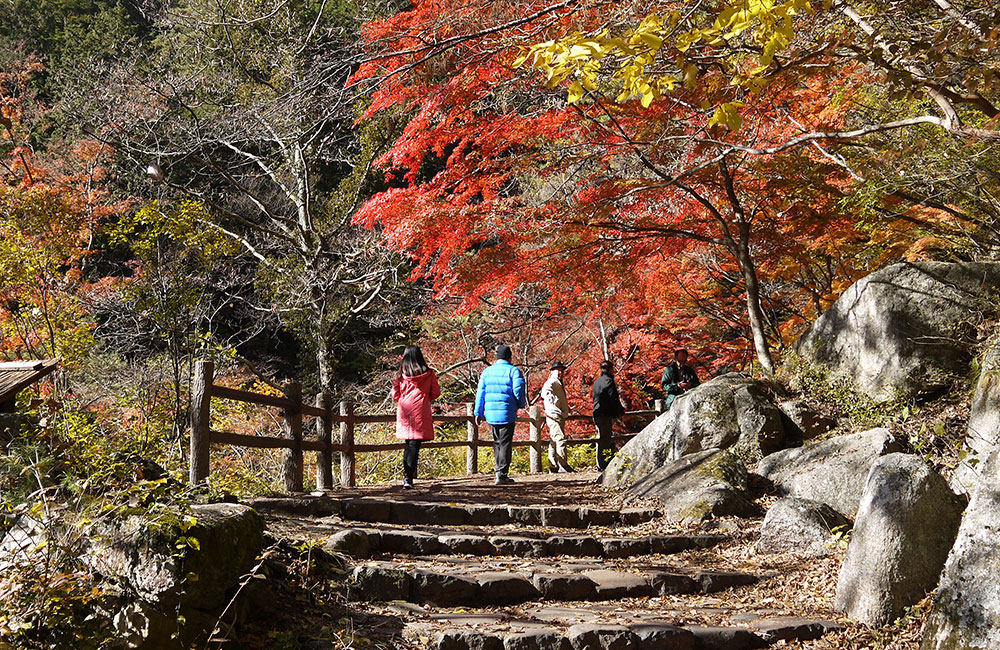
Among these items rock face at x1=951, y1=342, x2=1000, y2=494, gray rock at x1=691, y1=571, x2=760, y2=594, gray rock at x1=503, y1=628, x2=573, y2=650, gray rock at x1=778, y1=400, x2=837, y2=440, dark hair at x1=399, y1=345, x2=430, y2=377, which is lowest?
gray rock at x1=691, y1=571, x2=760, y2=594

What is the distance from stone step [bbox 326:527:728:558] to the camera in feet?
17.9

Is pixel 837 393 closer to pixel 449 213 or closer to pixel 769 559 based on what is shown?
pixel 769 559

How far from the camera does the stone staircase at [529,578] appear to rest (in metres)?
4.41

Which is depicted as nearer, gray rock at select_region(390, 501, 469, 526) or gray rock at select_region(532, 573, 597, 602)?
gray rock at select_region(532, 573, 597, 602)

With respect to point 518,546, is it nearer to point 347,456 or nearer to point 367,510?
point 367,510

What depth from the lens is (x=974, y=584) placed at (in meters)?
3.83

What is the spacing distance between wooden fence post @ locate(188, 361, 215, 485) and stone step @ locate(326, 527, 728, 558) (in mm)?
1522

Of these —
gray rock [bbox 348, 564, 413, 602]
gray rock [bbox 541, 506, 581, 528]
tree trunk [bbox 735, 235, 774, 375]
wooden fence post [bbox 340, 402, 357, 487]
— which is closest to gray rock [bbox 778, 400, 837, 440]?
tree trunk [bbox 735, 235, 774, 375]

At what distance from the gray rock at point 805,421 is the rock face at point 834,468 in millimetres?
Result: 858

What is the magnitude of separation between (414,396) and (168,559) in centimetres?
489

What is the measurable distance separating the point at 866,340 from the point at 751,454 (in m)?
1.80

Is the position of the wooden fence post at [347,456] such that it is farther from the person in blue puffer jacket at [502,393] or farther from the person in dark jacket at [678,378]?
the person in dark jacket at [678,378]

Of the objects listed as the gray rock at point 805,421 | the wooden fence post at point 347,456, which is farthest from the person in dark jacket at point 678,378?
the wooden fence post at point 347,456

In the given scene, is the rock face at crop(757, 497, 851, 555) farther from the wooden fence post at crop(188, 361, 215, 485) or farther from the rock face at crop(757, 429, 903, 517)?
the wooden fence post at crop(188, 361, 215, 485)
